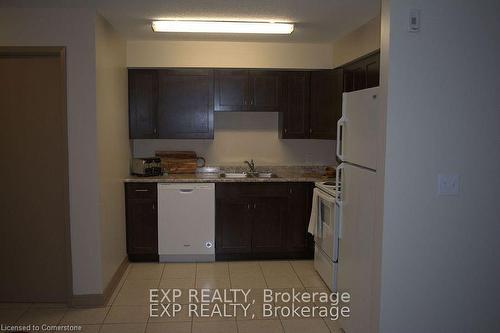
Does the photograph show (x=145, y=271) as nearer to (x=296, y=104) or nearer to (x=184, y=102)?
(x=184, y=102)

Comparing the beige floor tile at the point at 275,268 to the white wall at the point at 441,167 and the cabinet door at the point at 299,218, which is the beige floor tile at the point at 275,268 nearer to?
the cabinet door at the point at 299,218

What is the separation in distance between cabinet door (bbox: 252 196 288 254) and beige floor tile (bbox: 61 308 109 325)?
1.86 m

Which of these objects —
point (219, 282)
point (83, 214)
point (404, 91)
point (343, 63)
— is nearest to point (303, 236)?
point (219, 282)

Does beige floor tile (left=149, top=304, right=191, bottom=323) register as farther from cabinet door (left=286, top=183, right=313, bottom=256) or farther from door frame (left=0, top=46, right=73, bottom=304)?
cabinet door (left=286, top=183, right=313, bottom=256)

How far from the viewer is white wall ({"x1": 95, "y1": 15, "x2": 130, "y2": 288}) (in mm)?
3633

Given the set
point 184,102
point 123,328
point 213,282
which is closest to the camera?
point 123,328

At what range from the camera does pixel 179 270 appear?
452 centimetres

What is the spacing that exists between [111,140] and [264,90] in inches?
75.4

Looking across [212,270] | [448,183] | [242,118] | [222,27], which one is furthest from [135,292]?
[448,183]

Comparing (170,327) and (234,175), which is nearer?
(170,327)

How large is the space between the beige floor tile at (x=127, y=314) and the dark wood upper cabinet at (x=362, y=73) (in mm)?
2802

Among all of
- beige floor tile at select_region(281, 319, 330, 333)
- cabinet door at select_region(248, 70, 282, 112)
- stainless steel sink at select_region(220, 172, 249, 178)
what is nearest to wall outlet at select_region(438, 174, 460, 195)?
beige floor tile at select_region(281, 319, 330, 333)

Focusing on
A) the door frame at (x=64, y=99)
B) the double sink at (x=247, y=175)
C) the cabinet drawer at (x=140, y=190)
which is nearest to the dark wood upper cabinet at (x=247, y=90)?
the double sink at (x=247, y=175)

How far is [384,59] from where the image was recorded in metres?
2.38
